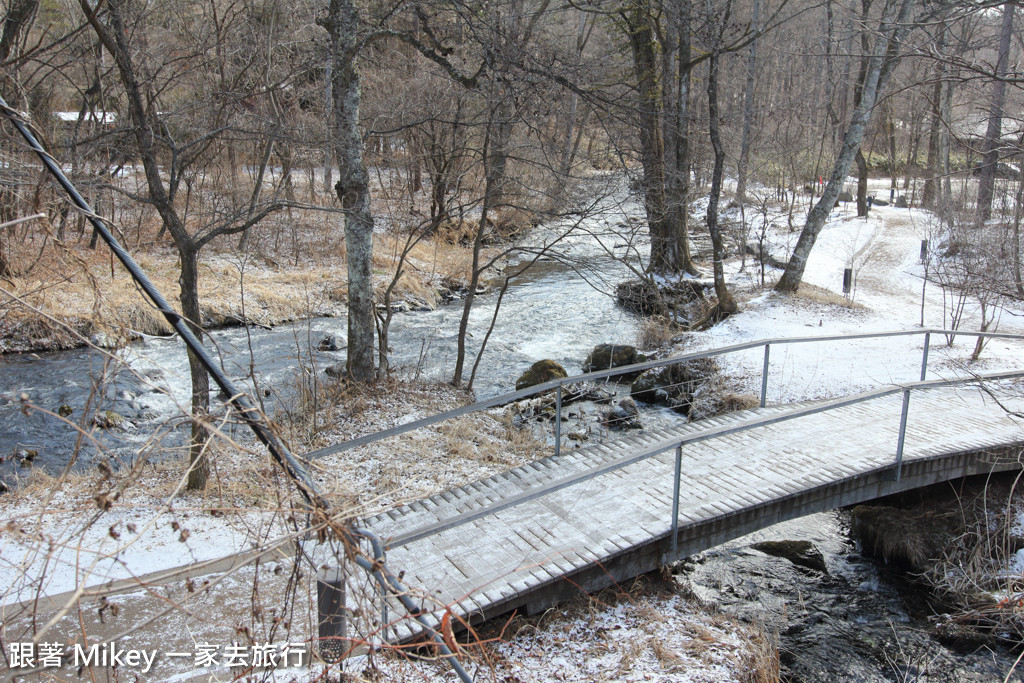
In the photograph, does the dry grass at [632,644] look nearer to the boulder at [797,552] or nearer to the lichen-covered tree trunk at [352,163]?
the boulder at [797,552]

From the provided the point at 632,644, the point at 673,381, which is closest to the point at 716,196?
the point at 673,381

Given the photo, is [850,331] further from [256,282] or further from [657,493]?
[256,282]

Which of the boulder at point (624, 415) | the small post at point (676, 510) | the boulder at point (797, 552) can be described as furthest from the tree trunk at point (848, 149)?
the small post at point (676, 510)

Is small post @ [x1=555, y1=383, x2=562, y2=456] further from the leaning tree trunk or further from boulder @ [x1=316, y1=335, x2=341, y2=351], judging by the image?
boulder @ [x1=316, y1=335, x2=341, y2=351]

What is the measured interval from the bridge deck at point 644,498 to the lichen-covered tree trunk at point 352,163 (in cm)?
398

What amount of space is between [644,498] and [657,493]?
17 cm

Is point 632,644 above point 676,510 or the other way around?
the other way around

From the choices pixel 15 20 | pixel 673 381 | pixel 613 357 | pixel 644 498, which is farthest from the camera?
pixel 613 357

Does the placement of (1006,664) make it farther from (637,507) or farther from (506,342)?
(506,342)

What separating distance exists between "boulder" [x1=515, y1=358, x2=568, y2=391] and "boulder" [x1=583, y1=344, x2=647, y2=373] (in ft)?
4.08

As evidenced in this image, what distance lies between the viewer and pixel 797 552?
286 inches

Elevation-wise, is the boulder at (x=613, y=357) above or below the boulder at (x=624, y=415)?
above

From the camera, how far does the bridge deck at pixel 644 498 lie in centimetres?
512

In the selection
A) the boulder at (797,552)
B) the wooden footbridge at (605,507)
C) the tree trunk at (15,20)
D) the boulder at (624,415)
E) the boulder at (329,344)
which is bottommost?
the boulder at (797,552)
